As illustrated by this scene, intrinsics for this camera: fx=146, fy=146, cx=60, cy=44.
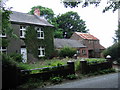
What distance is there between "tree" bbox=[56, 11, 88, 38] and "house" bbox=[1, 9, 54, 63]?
32260 mm

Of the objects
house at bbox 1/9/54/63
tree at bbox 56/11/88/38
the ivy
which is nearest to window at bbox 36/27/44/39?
house at bbox 1/9/54/63

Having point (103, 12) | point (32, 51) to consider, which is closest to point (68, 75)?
point (103, 12)

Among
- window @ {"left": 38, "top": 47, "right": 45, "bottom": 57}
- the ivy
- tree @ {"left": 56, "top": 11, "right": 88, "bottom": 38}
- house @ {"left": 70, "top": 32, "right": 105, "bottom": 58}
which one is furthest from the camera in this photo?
tree @ {"left": 56, "top": 11, "right": 88, "bottom": 38}

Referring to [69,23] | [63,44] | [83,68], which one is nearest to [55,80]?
[83,68]

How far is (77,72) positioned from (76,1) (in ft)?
22.1

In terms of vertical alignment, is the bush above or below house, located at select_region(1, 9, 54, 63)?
below

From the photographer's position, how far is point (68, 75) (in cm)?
1054

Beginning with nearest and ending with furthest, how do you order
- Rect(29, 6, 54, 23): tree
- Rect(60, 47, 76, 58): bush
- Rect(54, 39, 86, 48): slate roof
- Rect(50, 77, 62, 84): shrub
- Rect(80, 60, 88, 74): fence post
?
Rect(50, 77, 62, 84): shrub < Rect(80, 60, 88, 74): fence post < Rect(60, 47, 76, 58): bush < Rect(54, 39, 86, 48): slate roof < Rect(29, 6, 54, 23): tree

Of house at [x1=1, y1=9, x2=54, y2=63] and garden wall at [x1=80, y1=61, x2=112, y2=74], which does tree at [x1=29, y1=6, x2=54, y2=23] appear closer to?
house at [x1=1, y1=9, x2=54, y2=63]

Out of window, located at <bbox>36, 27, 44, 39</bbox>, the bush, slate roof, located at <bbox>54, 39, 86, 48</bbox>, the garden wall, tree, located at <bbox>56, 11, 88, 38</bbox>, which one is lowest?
the garden wall

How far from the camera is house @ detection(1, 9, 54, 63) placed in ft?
63.9

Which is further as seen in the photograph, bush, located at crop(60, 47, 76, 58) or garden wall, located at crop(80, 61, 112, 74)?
bush, located at crop(60, 47, 76, 58)

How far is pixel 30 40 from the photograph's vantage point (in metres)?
20.8

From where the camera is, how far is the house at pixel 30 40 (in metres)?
19.5
